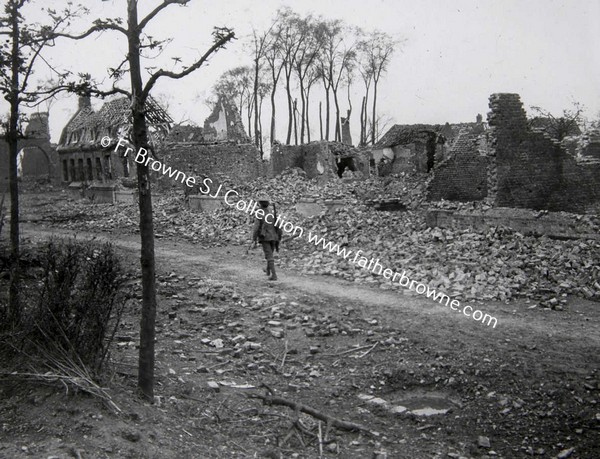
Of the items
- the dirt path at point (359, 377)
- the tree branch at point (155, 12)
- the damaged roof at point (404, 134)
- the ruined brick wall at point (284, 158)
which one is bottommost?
the dirt path at point (359, 377)

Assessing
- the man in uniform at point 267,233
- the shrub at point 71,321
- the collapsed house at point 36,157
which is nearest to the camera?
the shrub at point 71,321

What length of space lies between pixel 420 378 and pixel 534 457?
1.74m

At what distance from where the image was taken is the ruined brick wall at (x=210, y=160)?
24.7 meters

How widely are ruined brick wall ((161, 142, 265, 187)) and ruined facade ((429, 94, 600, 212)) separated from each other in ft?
44.4

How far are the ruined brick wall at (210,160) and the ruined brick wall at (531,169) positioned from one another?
13645 millimetres

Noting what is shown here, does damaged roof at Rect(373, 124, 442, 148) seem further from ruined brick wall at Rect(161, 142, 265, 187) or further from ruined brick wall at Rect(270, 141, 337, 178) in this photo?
ruined brick wall at Rect(161, 142, 265, 187)

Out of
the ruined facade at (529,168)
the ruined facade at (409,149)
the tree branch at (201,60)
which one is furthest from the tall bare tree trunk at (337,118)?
the tree branch at (201,60)

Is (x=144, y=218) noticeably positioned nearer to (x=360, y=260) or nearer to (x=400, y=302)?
(x=400, y=302)

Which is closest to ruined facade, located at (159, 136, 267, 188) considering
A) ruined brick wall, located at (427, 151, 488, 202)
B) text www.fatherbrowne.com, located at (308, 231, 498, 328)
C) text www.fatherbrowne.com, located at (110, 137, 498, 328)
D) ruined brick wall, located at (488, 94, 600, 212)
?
text www.fatherbrowne.com, located at (110, 137, 498, 328)

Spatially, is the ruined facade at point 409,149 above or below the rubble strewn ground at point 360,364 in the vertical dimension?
above

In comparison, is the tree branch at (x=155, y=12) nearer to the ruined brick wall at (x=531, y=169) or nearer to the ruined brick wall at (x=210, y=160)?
the ruined brick wall at (x=531, y=169)

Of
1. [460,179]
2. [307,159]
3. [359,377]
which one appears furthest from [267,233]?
[307,159]

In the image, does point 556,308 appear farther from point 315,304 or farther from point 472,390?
point 315,304

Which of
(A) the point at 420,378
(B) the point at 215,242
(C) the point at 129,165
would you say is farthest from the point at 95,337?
(C) the point at 129,165
